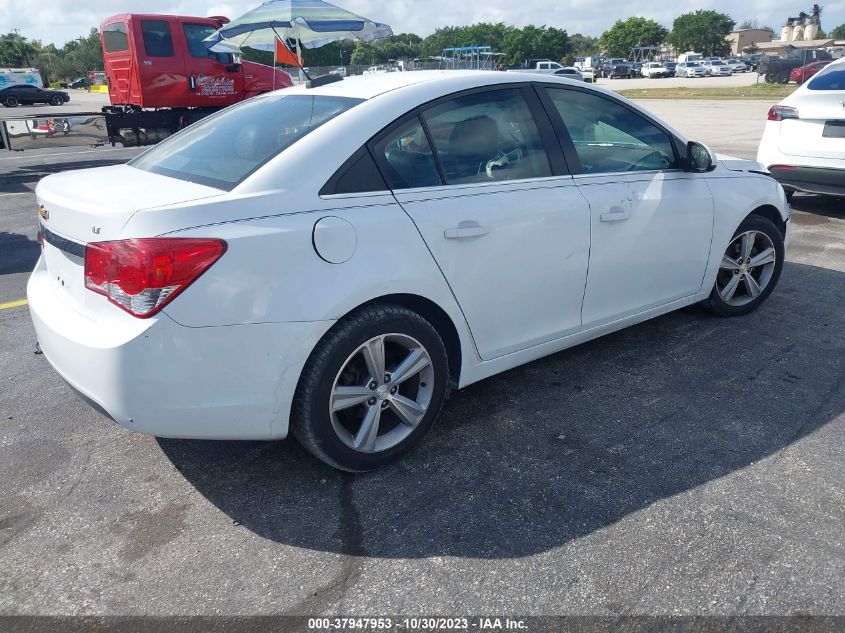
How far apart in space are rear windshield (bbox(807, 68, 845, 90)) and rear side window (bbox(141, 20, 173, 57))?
9.94 meters

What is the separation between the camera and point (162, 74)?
12273mm

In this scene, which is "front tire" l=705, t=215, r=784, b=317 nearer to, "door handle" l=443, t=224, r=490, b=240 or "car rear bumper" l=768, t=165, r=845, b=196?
"door handle" l=443, t=224, r=490, b=240

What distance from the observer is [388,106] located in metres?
3.04

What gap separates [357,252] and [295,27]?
866cm

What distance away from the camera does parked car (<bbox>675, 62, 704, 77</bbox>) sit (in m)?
65.7

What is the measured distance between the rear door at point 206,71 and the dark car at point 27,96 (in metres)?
30.8

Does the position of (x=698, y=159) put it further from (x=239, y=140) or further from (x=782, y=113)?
(x=782, y=113)

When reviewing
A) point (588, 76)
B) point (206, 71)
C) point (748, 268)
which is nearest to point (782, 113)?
point (748, 268)

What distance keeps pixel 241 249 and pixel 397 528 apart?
3.95 feet

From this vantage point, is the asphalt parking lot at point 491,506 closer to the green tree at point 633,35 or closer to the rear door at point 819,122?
the rear door at point 819,122

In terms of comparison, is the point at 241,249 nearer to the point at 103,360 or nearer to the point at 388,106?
the point at 103,360

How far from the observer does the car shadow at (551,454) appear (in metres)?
2.72

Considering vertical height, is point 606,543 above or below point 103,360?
below

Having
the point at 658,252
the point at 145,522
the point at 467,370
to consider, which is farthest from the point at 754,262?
the point at 145,522
